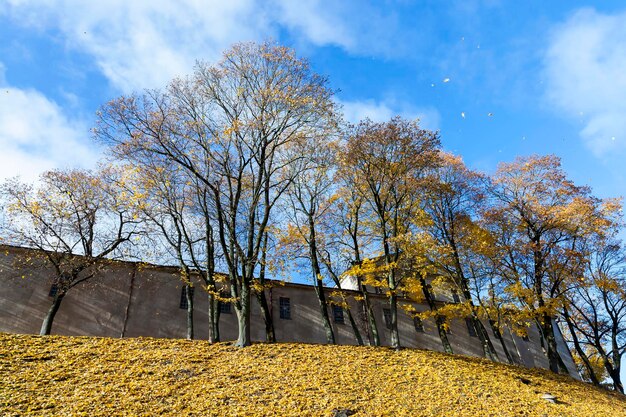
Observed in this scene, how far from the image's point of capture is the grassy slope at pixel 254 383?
8.75 m

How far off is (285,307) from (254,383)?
1430 cm

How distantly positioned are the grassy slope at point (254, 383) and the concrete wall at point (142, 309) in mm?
8178

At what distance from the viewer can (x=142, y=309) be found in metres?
21.4

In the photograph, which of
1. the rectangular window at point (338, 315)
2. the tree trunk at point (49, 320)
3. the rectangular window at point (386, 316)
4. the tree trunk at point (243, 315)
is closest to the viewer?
the tree trunk at point (243, 315)

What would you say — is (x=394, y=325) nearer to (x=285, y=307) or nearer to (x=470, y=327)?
(x=285, y=307)

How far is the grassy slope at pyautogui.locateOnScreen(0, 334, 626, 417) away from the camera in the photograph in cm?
875

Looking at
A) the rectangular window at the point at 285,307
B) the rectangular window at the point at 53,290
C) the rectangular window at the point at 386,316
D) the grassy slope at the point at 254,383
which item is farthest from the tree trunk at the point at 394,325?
the rectangular window at the point at 53,290

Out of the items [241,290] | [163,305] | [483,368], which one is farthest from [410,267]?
[163,305]

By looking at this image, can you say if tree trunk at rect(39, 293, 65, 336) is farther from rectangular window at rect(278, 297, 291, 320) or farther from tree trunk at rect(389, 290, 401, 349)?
tree trunk at rect(389, 290, 401, 349)

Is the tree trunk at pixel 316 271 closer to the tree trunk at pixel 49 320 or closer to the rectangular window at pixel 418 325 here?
the rectangular window at pixel 418 325

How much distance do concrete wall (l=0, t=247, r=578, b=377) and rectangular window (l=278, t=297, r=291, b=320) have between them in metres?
0.21

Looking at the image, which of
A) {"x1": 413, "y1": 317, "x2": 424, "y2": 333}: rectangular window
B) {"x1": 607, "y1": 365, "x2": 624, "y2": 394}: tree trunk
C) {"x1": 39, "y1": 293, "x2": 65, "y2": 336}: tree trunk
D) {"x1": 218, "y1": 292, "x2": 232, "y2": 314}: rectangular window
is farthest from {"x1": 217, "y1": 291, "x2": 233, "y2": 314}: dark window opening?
{"x1": 607, "y1": 365, "x2": 624, "y2": 394}: tree trunk

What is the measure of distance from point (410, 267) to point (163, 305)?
1453 cm

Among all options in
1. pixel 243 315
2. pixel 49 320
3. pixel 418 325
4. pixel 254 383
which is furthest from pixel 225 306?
pixel 418 325
